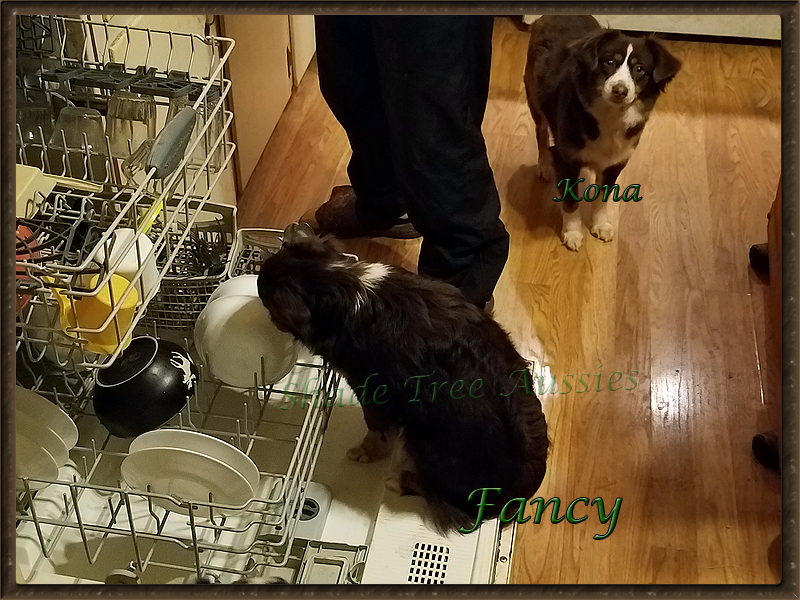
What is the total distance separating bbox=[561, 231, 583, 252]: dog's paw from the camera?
1896 mm

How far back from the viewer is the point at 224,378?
1.17 meters

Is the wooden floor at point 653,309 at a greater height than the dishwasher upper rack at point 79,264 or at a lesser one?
greater

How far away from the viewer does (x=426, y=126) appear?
135 cm

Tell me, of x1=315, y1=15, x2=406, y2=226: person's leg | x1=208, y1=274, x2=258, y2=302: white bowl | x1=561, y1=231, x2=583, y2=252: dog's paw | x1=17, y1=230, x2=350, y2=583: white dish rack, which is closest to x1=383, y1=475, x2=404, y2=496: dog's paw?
x1=17, y1=230, x2=350, y2=583: white dish rack

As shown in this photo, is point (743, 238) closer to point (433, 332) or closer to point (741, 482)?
point (741, 482)

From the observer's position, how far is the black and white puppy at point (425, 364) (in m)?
1.12

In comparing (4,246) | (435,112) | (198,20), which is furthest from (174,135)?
(198,20)

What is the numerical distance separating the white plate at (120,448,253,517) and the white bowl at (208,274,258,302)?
262 mm

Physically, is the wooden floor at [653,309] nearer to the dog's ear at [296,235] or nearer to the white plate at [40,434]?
the dog's ear at [296,235]

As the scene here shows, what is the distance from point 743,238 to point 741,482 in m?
0.71

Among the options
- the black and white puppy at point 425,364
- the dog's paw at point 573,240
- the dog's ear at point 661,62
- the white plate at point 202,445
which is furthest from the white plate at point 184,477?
the dog's ear at point 661,62

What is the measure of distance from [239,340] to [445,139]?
1.72ft

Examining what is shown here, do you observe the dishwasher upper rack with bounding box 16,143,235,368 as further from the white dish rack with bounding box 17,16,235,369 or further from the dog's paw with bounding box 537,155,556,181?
the dog's paw with bounding box 537,155,556,181

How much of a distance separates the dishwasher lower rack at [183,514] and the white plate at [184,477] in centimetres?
2
